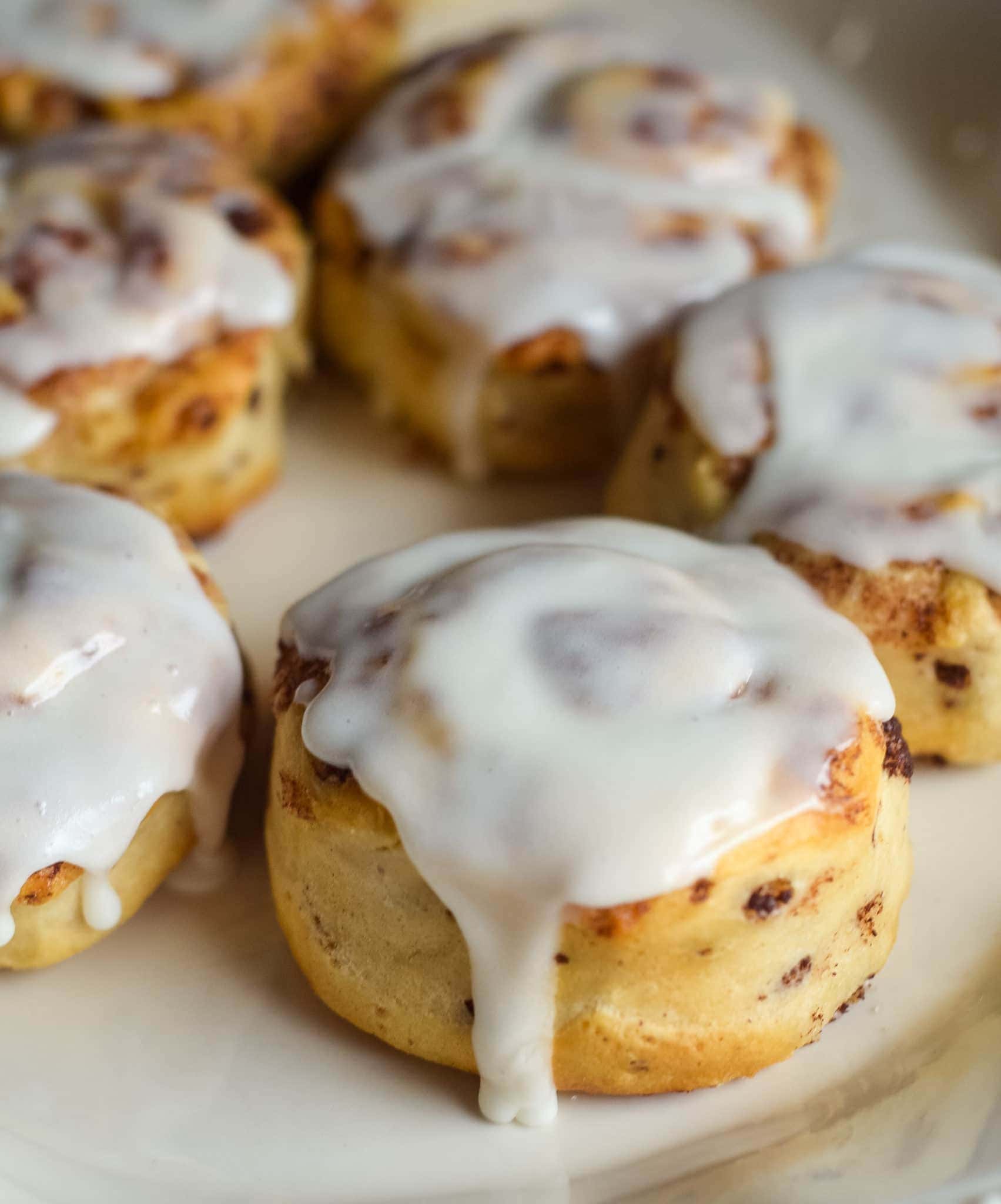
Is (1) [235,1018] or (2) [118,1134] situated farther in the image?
(1) [235,1018]

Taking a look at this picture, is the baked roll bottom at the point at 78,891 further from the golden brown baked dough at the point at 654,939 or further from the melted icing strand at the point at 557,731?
the melted icing strand at the point at 557,731

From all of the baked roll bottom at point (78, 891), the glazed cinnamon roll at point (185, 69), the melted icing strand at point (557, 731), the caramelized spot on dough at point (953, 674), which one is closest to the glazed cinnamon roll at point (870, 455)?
the caramelized spot on dough at point (953, 674)

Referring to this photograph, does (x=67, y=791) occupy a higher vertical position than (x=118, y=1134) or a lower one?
higher

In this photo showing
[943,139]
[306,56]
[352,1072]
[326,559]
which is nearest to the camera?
[352,1072]

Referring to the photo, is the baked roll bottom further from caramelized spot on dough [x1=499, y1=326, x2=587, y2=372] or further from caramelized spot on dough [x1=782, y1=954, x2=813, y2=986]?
caramelized spot on dough [x1=499, y1=326, x2=587, y2=372]

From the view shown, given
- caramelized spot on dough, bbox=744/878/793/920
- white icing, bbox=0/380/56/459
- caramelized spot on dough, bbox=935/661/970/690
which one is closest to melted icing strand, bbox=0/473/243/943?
Answer: white icing, bbox=0/380/56/459

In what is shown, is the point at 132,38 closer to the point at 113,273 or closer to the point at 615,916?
the point at 113,273

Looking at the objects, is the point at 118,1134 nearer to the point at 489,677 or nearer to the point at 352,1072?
the point at 352,1072

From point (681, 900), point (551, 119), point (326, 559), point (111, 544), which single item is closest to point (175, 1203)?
point (681, 900)
